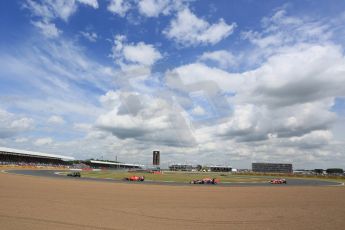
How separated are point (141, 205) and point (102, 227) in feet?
24.5

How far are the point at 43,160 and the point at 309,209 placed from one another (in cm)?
15504

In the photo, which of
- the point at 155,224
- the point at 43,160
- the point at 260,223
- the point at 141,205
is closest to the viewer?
the point at 155,224

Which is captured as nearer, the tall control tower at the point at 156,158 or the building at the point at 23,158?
the building at the point at 23,158

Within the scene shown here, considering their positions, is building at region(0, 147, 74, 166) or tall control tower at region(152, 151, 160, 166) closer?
building at region(0, 147, 74, 166)

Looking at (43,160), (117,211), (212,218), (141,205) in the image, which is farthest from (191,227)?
(43,160)

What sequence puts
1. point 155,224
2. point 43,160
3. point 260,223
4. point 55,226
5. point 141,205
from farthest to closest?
point 43,160, point 141,205, point 260,223, point 155,224, point 55,226

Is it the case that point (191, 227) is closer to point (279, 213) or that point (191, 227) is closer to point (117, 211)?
point (117, 211)

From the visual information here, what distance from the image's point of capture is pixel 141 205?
20797 millimetres

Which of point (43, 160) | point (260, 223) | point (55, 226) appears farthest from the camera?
point (43, 160)

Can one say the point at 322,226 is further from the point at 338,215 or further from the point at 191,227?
the point at 191,227

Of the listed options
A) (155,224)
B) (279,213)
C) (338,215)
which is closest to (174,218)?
(155,224)

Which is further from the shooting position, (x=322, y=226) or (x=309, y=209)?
(x=309, y=209)

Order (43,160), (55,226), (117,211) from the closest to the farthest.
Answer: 1. (55,226)
2. (117,211)
3. (43,160)

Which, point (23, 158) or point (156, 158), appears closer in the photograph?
point (23, 158)
